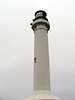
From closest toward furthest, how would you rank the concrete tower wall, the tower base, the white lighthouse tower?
the tower base, the white lighthouse tower, the concrete tower wall

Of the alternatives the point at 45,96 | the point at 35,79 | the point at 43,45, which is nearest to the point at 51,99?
the point at 45,96

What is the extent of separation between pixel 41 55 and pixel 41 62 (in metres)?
0.40

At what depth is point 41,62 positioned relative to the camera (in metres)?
8.58

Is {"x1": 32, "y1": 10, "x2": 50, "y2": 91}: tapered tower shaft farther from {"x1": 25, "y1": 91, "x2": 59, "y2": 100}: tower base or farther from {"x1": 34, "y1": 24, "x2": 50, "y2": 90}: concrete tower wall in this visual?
{"x1": 25, "y1": 91, "x2": 59, "y2": 100}: tower base

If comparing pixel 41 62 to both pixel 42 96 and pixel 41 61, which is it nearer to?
pixel 41 61

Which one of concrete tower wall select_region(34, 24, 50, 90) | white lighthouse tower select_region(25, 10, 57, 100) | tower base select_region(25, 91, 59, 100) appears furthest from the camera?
concrete tower wall select_region(34, 24, 50, 90)

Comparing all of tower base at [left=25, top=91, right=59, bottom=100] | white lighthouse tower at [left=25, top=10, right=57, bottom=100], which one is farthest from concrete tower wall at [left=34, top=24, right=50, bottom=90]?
tower base at [left=25, top=91, right=59, bottom=100]

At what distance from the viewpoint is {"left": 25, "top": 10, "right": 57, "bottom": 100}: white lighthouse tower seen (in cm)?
781

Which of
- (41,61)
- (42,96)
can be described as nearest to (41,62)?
(41,61)

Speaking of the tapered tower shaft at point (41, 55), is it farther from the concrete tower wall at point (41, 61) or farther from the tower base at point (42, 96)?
the tower base at point (42, 96)

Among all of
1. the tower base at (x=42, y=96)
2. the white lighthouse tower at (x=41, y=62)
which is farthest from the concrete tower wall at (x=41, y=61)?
the tower base at (x=42, y=96)

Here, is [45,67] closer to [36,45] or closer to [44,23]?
[36,45]

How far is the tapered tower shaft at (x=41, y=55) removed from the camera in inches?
321

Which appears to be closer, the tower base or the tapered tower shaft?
the tower base
